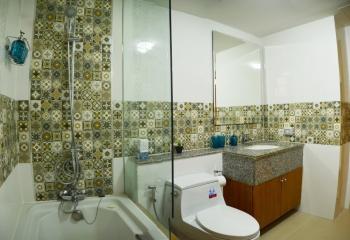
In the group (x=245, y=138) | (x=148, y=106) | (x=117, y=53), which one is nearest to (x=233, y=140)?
(x=245, y=138)

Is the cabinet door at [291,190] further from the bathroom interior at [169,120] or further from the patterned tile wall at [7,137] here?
the patterned tile wall at [7,137]

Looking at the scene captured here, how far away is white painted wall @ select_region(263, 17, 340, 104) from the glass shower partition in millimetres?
1922

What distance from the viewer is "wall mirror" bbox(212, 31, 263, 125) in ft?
7.41

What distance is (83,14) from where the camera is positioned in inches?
63.4

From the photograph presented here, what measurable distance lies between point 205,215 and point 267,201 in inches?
30.3

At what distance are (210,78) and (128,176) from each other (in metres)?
1.32

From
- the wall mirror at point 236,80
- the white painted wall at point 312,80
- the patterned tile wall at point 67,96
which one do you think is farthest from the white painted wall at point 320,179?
the patterned tile wall at point 67,96

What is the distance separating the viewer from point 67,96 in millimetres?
1543

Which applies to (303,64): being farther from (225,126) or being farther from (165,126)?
(165,126)

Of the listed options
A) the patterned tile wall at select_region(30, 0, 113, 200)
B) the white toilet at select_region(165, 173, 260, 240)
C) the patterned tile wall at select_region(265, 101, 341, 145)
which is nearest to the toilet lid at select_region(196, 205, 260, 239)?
the white toilet at select_region(165, 173, 260, 240)

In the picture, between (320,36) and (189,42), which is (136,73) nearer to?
(189,42)

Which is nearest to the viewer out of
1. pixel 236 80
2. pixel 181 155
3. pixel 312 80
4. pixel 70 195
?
pixel 70 195

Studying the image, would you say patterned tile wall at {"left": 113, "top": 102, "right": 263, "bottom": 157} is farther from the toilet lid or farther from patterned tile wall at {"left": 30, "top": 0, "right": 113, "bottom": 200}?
the toilet lid

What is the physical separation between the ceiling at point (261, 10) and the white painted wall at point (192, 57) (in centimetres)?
10
